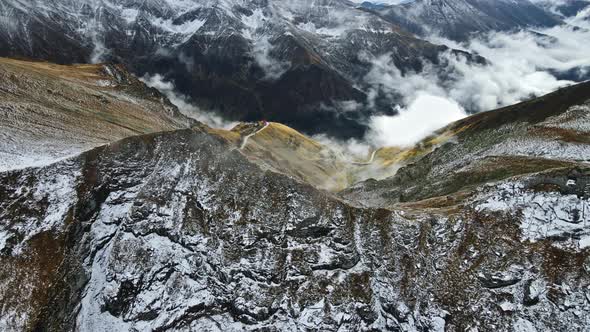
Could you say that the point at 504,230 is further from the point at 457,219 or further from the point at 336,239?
the point at 336,239

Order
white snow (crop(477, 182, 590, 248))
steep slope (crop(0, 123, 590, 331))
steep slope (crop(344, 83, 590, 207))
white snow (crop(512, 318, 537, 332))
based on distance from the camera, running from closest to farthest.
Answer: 1. white snow (crop(512, 318, 537, 332))
2. steep slope (crop(0, 123, 590, 331))
3. white snow (crop(477, 182, 590, 248))
4. steep slope (crop(344, 83, 590, 207))

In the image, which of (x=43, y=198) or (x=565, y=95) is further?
(x=565, y=95)

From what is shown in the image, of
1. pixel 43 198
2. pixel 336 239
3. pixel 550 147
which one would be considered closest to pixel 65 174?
pixel 43 198

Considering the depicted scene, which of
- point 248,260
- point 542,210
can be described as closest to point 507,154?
point 542,210

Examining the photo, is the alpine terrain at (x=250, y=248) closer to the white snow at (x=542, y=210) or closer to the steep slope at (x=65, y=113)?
the white snow at (x=542, y=210)

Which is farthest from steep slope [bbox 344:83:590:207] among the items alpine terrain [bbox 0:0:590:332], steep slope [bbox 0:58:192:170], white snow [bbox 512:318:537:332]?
steep slope [bbox 0:58:192:170]

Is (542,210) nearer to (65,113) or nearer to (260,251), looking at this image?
(260,251)

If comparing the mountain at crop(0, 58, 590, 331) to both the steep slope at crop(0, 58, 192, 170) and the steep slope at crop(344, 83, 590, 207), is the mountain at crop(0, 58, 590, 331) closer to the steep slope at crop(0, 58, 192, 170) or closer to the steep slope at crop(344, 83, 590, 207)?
the steep slope at crop(0, 58, 192, 170)
